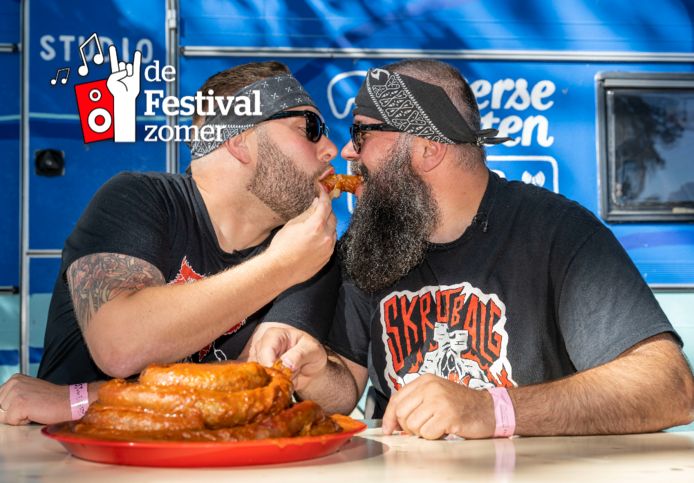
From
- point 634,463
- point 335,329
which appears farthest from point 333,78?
point 634,463

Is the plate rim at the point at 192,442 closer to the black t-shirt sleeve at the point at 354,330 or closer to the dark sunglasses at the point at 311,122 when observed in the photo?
the black t-shirt sleeve at the point at 354,330

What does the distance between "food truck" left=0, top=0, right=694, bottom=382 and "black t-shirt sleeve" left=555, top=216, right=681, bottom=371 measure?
2944mm

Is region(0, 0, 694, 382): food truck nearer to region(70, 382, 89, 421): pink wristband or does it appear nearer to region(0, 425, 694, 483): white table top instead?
region(70, 382, 89, 421): pink wristband

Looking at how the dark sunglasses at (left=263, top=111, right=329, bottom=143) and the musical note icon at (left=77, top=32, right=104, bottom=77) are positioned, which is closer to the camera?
the dark sunglasses at (left=263, top=111, right=329, bottom=143)

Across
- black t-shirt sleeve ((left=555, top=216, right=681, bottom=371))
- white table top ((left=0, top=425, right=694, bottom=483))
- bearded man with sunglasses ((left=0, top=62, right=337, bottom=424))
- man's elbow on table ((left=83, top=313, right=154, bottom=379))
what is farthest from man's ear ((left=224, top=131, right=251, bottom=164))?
white table top ((left=0, top=425, right=694, bottom=483))

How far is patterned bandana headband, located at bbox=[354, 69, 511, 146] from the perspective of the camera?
401 centimetres

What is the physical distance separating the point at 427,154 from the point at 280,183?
63cm

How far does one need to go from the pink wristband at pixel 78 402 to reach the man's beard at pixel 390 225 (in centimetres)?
113

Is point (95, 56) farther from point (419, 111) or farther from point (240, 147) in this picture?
point (419, 111)

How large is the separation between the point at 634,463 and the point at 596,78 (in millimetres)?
4591

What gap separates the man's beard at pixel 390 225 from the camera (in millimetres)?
3680

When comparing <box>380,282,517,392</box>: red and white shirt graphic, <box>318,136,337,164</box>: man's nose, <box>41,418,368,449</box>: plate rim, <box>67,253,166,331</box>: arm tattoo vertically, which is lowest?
<box>41,418,368,449</box>: plate rim

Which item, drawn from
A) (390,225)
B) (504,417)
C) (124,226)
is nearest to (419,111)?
(390,225)

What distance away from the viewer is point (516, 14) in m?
6.49
